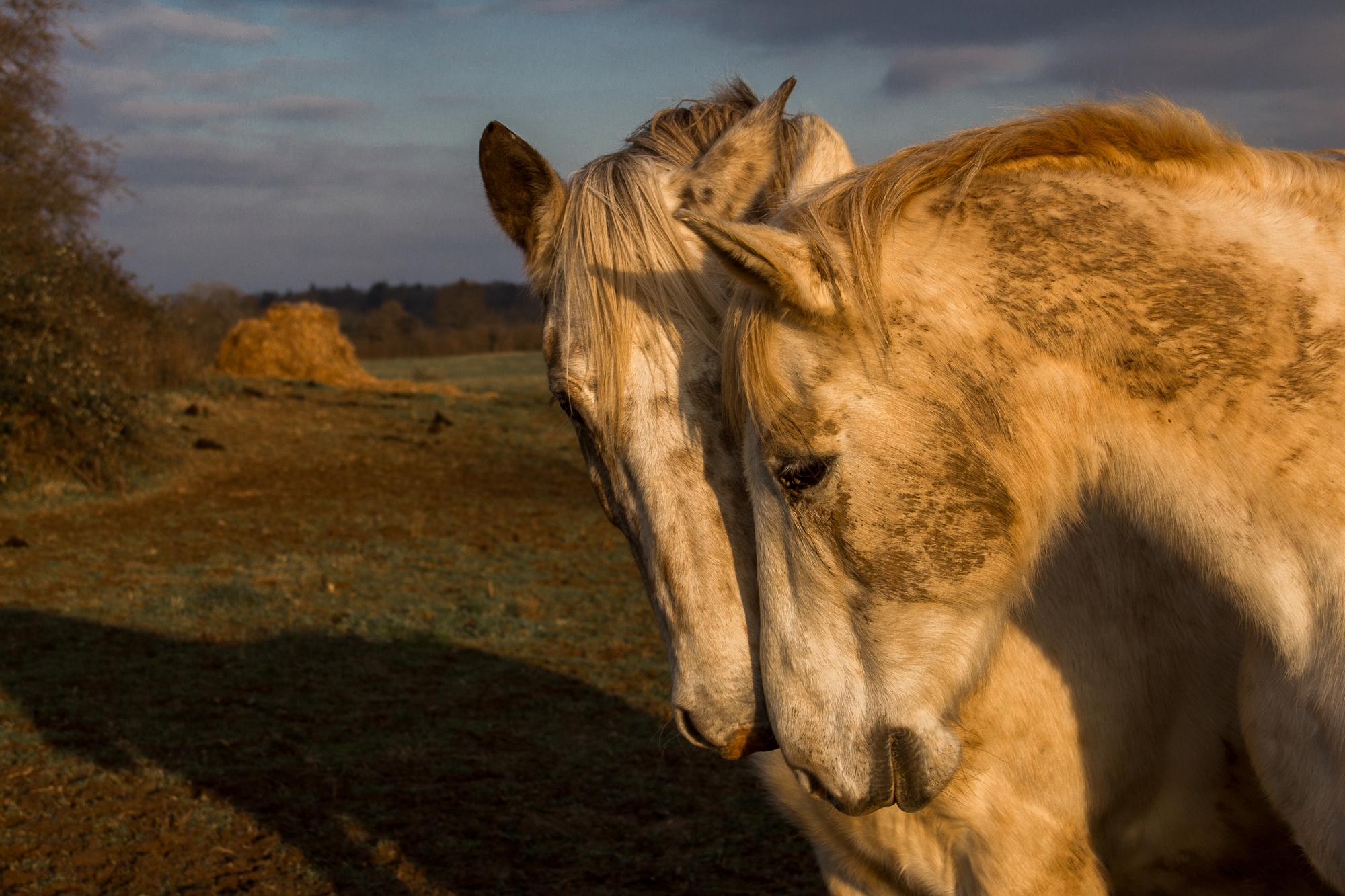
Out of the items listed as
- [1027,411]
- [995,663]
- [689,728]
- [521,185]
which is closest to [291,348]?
[521,185]

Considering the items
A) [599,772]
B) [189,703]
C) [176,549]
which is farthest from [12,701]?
[176,549]

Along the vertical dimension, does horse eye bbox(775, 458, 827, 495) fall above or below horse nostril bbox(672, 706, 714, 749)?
above

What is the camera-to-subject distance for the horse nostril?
82.6 inches

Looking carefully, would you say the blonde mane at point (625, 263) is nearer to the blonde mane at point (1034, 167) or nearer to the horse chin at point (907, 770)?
the blonde mane at point (1034, 167)

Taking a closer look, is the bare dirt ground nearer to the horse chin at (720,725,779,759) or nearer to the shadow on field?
the shadow on field

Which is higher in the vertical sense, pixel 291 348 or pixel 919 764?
pixel 291 348

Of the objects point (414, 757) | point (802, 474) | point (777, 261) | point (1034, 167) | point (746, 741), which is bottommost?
point (414, 757)

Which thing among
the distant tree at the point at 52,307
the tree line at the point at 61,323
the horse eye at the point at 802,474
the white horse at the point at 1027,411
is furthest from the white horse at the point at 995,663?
the distant tree at the point at 52,307

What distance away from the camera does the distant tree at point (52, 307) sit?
11250 millimetres

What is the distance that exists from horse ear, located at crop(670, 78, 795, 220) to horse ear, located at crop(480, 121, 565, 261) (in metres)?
0.32

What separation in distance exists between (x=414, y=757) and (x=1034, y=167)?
14.6ft

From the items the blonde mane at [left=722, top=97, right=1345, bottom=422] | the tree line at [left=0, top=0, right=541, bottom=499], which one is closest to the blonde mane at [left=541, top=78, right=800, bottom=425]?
the blonde mane at [left=722, top=97, right=1345, bottom=422]

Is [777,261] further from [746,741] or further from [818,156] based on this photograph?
[746,741]

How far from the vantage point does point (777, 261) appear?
65.5 inches
